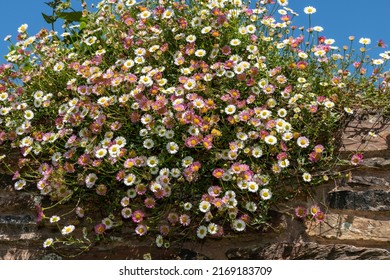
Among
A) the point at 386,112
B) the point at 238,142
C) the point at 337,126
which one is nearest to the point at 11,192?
the point at 238,142

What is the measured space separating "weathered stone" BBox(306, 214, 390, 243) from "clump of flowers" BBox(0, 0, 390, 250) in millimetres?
154

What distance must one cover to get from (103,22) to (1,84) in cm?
93

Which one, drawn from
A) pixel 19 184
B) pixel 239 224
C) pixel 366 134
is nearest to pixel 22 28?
pixel 19 184

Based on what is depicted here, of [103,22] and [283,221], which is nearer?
[283,221]

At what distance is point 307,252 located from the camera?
3.36 m

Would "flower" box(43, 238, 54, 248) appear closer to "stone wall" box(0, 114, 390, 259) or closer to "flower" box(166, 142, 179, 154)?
"stone wall" box(0, 114, 390, 259)

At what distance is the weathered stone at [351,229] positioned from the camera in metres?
3.39

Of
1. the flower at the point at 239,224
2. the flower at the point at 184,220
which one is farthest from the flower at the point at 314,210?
the flower at the point at 184,220

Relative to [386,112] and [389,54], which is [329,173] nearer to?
[386,112]

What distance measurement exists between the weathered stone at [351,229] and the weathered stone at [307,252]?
6 centimetres

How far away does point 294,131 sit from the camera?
3531 millimetres

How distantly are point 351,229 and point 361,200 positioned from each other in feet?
0.62
